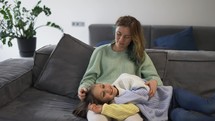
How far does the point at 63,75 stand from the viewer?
183 centimetres

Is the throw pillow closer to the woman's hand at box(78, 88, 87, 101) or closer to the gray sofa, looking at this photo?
the gray sofa

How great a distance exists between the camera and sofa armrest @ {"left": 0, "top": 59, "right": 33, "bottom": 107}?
1622 mm

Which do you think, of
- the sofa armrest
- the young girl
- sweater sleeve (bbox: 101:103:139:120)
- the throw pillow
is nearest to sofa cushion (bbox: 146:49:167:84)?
the young girl

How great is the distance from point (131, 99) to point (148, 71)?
14.0 inches

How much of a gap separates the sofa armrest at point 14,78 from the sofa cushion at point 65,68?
0.11 meters

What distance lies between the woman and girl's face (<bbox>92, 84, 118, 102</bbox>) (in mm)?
217

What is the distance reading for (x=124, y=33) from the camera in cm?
168

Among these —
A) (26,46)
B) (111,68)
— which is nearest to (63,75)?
(111,68)

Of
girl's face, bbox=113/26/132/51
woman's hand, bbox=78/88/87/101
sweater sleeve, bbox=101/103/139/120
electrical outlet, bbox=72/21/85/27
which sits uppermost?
girl's face, bbox=113/26/132/51

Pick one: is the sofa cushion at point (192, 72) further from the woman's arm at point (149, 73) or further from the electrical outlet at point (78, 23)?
the electrical outlet at point (78, 23)

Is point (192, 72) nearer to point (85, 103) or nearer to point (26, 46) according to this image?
point (85, 103)

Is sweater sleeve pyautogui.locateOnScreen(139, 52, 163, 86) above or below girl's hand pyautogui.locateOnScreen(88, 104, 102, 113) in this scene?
above

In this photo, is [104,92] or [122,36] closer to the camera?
[104,92]

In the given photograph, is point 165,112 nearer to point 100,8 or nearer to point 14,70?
point 14,70
